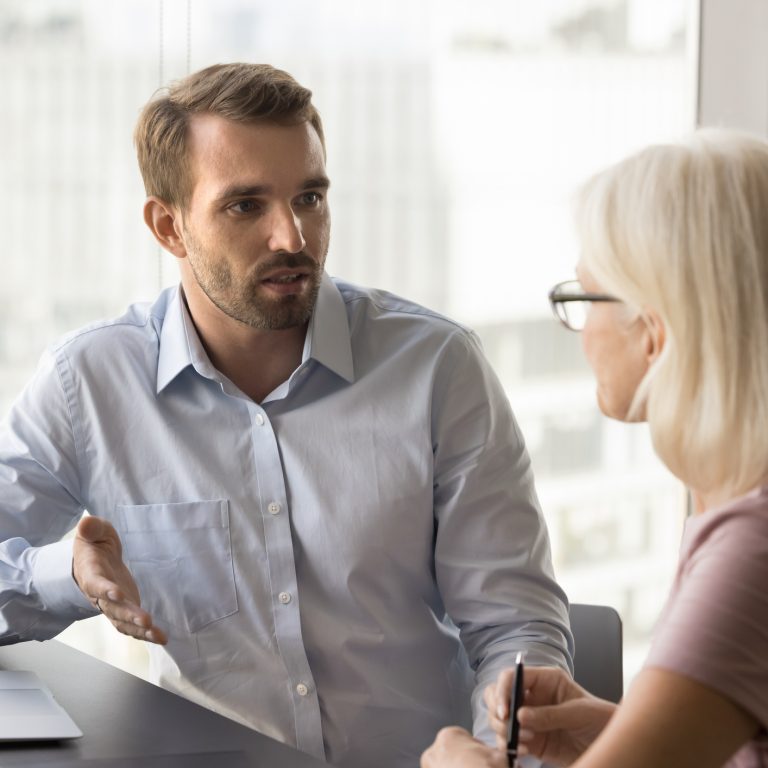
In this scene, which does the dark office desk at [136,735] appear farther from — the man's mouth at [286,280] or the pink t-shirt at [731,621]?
the man's mouth at [286,280]

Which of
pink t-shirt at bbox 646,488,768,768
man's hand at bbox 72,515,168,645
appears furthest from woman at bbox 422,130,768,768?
man's hand at bbox 72,515,168,645

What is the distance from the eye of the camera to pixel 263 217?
6.13 ft

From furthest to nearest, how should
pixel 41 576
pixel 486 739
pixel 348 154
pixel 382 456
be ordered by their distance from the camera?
pixel 348 154 < pixel 382 456 < pixel 41 576 < pixel 486 739

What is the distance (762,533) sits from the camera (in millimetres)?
979

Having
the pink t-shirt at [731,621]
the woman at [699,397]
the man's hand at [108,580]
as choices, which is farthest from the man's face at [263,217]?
the pink t-shirt at [731,621]

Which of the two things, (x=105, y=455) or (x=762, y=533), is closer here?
(x=762, y=533)

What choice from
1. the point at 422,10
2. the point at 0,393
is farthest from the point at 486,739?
the point at 422,10

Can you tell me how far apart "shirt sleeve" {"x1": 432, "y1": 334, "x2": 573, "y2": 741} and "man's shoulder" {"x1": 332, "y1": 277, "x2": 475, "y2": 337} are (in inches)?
2.8

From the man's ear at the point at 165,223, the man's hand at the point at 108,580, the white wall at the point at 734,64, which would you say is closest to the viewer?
the man's hand at the point at 108,580

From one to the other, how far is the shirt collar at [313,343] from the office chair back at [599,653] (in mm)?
541

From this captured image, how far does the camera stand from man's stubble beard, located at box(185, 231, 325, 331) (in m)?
1.87

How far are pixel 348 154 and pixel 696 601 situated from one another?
2209mm

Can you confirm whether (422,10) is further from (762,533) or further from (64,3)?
(762,533)

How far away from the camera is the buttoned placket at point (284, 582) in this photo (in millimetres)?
1735
